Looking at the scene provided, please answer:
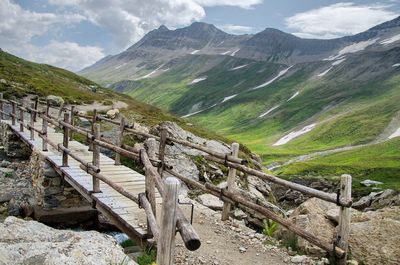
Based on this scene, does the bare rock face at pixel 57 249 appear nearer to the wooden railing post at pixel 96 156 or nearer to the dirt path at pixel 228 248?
the dirt path at pixel 228 248

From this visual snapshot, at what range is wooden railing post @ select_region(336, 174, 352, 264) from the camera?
348 inches

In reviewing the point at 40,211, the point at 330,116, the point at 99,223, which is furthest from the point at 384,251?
the point at 330,116

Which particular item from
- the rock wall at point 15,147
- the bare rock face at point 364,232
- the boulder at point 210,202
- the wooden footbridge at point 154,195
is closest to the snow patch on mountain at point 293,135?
the rock wall at point 15,147

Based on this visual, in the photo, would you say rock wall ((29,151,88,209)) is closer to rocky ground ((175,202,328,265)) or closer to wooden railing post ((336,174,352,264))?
rocky ground ((175,202,328,265))

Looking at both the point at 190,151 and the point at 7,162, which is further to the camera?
the point at 7,162

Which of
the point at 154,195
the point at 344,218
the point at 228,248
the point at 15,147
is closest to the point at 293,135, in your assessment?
the point at 15,147

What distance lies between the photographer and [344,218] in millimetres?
8898

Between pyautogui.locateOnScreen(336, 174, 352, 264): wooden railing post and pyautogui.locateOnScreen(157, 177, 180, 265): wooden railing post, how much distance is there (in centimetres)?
465

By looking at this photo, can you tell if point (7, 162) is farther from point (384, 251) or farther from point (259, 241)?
point (384, 251)

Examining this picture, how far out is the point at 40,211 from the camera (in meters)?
16.4

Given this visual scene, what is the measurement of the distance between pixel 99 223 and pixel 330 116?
518 ft

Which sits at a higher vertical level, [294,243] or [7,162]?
[294,243]

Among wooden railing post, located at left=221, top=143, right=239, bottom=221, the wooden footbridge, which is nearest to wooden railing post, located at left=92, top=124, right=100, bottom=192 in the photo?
the wooden footbridge

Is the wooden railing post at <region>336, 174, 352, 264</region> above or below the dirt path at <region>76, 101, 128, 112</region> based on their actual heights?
above
